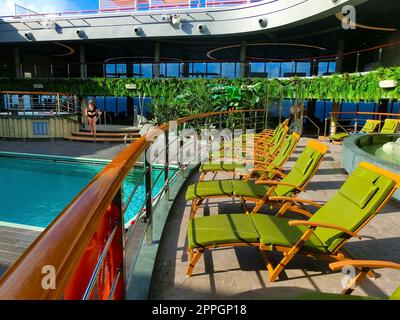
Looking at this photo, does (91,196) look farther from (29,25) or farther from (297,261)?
(29,25)

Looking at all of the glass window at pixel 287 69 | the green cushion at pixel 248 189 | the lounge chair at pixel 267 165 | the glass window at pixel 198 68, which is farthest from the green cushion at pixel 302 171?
the glass window at pixel 198 68

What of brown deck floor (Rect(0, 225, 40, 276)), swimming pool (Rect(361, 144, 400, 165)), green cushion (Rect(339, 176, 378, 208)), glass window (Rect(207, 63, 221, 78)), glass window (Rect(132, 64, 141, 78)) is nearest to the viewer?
green cushion (Rect(339, 176, 378, 208))

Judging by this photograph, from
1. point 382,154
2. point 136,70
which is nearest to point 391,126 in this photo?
point 382,154

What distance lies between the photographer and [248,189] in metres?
3.96

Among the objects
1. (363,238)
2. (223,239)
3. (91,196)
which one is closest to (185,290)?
(223,239)

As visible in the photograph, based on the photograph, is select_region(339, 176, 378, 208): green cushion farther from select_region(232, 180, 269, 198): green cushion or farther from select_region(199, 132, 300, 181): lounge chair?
select_region(199, 132, 300, 181): lounge chair

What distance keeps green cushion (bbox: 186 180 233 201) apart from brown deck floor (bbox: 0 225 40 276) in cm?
250

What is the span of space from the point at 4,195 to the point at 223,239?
8.45 m

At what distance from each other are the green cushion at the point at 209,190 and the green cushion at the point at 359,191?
127 cm

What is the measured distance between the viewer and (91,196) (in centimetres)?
103

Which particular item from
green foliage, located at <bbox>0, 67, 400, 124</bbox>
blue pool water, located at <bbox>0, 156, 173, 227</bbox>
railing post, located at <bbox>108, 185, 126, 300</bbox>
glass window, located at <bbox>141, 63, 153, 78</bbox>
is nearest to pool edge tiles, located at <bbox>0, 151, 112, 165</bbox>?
blue pool water, located at <bbox>0, 156, 173, 227</bbox>

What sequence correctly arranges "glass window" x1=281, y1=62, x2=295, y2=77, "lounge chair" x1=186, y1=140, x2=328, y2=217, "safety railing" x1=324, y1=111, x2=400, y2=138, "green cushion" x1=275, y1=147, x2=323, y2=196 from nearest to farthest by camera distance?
"lounge chair" x1=186, y1=140, x2=328, y2=217 → "green cushion" x1=275, y1=147, x2=323, y2=196 → "safety railing" x1=324, y1=111, x2=400, y2=138 → "glass window" x1=281, y1=62, x2=295, y2=77

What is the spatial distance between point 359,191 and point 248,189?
1.35 m

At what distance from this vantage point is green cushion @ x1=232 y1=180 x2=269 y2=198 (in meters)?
3.80
